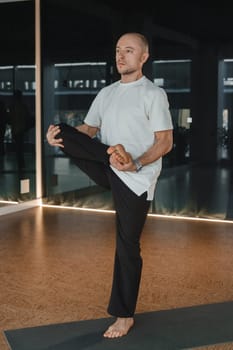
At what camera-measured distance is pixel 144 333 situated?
2.54 meters

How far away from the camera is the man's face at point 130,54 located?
2348mm

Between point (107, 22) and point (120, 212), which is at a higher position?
point (107, 22)

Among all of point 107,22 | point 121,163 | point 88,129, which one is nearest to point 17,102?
point 107,22

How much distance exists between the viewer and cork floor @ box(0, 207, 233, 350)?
2.98 meters

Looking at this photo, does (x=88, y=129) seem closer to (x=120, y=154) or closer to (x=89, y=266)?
(x=120, y=154)

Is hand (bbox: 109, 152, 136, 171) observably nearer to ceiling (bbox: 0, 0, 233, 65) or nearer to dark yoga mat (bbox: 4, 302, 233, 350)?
dark yoga mat (bbox: 4, 302, 233, 350)

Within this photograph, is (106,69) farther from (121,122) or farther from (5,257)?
(121,122)

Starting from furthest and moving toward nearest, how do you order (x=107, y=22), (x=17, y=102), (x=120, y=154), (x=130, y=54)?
(x=17, y=102) < (x=107, y=22) < (x=130, y=54) < (x=120, y=154)

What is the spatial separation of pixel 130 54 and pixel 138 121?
311 millimetres

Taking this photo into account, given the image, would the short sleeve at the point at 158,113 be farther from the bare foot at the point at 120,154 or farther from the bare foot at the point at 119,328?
the bare foot at the point at 119,328

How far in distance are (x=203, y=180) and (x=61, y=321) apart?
328cm

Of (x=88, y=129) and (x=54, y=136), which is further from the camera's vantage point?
(x=88, y=129)

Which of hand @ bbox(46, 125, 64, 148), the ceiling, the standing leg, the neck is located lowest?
the standing leg

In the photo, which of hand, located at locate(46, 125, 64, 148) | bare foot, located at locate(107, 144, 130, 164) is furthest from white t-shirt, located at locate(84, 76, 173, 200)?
hand, located at locate(46, 125, 64, 148)
